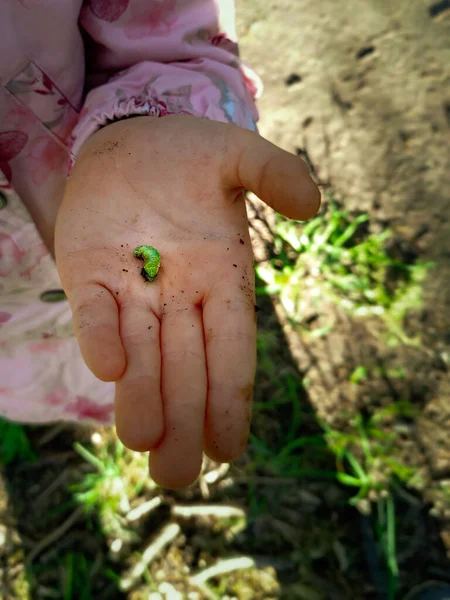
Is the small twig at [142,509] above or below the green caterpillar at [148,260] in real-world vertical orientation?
below

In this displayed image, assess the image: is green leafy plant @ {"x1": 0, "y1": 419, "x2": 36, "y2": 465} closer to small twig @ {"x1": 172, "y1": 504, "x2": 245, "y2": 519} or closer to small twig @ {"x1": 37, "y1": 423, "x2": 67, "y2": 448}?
small twig @ {"x1": 37, "y1": 423, "x2": 67, "y2": 448}

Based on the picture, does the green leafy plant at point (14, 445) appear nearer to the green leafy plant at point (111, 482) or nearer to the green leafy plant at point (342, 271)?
the green leafy plant at point (111, 482)

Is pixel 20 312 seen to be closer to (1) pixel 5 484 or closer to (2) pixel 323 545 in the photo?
(1) pixel 5 484

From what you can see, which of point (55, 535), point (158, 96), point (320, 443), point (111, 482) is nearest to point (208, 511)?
point (111, 482)

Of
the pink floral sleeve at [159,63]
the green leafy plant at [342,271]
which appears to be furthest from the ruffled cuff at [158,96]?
the green leafy plant at [342,271]

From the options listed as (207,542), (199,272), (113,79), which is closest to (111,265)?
(199,272)

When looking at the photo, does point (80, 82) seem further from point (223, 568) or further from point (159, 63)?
point (223, 568)
